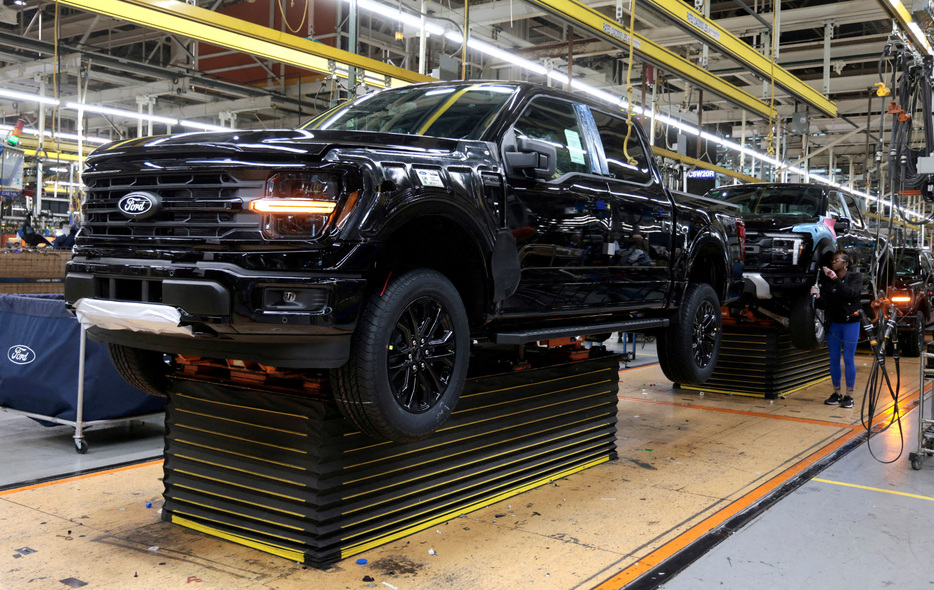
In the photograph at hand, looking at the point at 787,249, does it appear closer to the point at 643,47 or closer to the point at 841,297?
the point at 841,297

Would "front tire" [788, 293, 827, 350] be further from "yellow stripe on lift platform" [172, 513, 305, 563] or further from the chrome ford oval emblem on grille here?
the chrome ford oval emblem on grille

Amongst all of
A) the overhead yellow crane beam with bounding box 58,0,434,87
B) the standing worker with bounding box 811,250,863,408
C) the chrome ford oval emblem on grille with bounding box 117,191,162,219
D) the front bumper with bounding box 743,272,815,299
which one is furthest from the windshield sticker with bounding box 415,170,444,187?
the standing worker with bounding box 811,250,863,408

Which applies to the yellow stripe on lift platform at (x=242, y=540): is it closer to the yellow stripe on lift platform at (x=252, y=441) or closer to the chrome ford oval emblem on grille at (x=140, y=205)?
the yellow stripe on lift platform at (x=252, y=441)

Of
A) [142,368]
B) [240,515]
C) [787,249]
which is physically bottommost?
[240,515]

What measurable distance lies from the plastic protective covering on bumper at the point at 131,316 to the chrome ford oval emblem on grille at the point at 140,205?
1.16 ft

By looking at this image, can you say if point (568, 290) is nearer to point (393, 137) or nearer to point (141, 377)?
point (393, 137)

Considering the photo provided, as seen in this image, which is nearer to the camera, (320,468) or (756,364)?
(320,468)

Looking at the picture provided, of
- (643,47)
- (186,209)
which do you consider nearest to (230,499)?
(186,209)

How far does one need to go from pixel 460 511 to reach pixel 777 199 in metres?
5.81

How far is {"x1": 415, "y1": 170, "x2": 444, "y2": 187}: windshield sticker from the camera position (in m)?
3.12

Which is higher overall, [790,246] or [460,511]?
[790,246]

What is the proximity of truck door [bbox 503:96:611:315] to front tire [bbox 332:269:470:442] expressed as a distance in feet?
1.57

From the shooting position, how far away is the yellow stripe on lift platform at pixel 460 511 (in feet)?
11.8

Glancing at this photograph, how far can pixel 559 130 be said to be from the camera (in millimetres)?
4250
